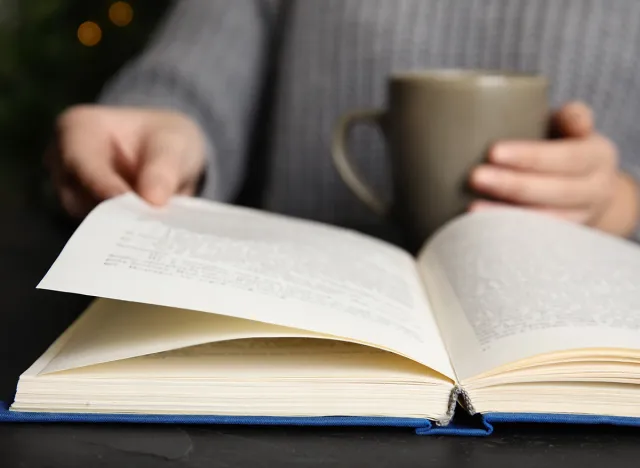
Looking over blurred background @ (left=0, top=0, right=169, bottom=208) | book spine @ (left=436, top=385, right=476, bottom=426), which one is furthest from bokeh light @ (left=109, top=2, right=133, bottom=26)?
book spine @ (left=436, top=385, right=476, bottom=426)

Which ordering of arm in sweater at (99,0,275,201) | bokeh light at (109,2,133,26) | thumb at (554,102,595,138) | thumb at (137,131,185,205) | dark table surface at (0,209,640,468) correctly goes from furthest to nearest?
1. bokeh light at (109,2,133,26)
2. arm in sweater at (99,0,275,201)
3. thumb at (554,102,595,138)
4. thumb at (137,131,185,205)
5. dark table surface at (0,209,640,468)

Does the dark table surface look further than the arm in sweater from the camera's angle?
No

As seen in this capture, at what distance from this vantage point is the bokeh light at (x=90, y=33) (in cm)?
136

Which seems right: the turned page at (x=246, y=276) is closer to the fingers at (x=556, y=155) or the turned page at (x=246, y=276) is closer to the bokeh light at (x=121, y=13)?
the fingers at (x=556, y=155)

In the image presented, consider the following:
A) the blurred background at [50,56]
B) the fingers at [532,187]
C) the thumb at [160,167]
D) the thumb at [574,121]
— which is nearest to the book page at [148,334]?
the thumb at [160,167]

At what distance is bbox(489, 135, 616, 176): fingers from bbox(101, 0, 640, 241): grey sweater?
0.22m

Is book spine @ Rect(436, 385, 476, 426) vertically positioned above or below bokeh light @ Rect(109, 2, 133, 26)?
below

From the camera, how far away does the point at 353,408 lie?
1.07ft

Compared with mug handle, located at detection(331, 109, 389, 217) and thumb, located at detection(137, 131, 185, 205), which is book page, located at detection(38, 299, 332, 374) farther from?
mug handle, located at detection(331, 109, 389, 217)

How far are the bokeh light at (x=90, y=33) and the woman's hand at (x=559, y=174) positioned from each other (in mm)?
1010

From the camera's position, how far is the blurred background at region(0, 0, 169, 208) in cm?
137

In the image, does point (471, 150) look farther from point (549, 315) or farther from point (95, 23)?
point (95, 23)

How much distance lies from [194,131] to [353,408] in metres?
0.43

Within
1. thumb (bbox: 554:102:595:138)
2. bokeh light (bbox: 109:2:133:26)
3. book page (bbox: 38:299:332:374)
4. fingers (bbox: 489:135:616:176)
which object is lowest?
book page (bbox: 38:299:332:374)
